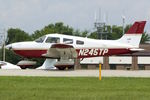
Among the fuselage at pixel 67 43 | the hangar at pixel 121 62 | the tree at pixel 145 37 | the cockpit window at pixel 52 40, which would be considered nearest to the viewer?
the cockpit window at pixel 52 40

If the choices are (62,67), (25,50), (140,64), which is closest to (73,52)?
(62,67)

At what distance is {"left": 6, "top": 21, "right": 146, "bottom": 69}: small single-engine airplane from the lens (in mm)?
32406

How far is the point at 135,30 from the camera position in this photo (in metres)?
35.0

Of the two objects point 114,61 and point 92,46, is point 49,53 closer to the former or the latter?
point 92,46

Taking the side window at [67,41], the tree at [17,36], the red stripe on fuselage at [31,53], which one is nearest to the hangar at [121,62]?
the red stripe on fuselage at [31,53]

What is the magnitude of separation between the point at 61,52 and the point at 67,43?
82cm

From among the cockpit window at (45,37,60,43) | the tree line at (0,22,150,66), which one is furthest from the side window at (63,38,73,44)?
the tree line at (0,22,150,66)

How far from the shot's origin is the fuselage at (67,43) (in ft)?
108

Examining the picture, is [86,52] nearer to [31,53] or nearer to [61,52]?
[61,52]

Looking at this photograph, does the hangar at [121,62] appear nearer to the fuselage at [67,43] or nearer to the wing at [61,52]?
the fuselage at [67,43]

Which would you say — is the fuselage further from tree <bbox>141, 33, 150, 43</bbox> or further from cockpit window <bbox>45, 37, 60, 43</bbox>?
tree <bbox>141, 33, 150, 43</bbox>

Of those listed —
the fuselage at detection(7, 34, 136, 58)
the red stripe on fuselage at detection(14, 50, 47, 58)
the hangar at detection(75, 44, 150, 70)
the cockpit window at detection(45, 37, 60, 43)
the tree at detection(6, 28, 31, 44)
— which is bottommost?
the hangar at detection(75, 44, 150, 70)

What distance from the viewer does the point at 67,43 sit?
1287 inches

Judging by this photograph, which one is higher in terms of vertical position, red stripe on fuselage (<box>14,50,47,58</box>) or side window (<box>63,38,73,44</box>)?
side window (<box>63,38,73,44</box>)
